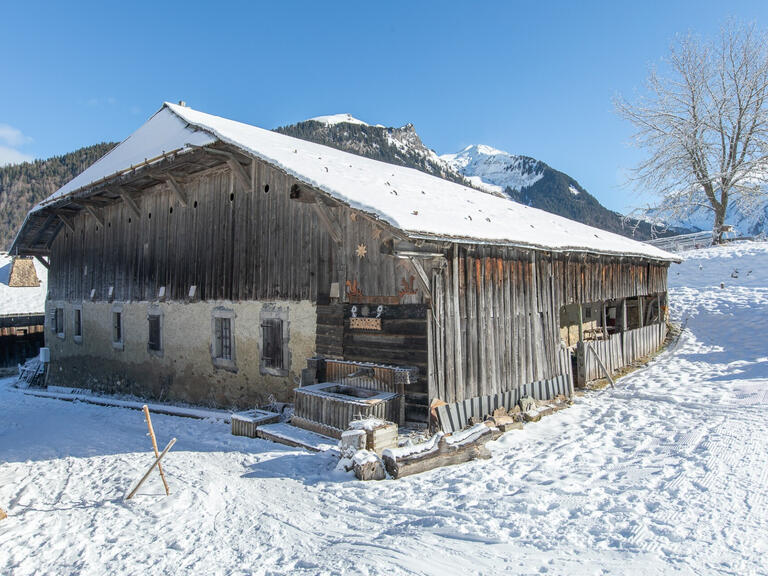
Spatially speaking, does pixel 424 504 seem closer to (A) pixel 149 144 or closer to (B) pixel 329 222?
(B) pixel 329 222

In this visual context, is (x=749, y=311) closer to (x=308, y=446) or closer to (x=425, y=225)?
(x=425, y=225)

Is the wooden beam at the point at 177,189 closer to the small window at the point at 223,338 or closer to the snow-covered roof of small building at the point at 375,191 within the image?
the snow-covered roof of small building at the point at 375,191

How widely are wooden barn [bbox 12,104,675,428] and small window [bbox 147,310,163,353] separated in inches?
2.4

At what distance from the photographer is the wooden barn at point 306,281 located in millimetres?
8430

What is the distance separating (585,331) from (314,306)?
10592mm

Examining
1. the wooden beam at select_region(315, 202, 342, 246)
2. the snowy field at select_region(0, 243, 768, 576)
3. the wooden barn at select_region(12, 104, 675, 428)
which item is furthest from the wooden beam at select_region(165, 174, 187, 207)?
the snowy field at select_region(0, 243, 768, 576)

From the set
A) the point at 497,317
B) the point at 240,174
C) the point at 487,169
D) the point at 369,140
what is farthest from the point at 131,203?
the point at 487,169

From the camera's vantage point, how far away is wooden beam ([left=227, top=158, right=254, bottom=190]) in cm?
1124

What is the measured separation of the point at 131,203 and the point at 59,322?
740 cm

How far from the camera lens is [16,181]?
71438 millimetres

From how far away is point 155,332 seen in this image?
46.5 feet

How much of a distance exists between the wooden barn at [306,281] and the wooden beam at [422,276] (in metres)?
0.04

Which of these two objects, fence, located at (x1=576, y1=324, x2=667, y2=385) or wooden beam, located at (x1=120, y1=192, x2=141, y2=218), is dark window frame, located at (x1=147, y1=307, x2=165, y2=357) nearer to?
wooden beam, located at (x1=120, y1=192, x2=141, y2=218)

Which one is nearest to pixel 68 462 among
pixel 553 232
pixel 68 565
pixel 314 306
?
pixel 68 565
